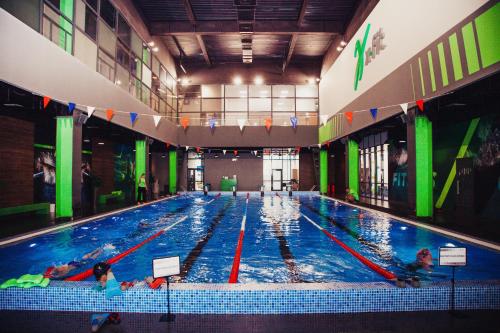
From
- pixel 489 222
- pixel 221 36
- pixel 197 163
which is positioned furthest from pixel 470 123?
pixel 197 163

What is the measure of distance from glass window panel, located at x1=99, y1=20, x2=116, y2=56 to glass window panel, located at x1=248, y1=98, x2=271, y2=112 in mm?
12932

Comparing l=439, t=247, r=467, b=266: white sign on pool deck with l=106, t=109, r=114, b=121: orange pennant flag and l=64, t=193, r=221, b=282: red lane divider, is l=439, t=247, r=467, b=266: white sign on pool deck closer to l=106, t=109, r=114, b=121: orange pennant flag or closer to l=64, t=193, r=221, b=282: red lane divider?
l=64, t=193, r=221, b=282: red lane divider

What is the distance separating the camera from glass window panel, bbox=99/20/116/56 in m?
11.9

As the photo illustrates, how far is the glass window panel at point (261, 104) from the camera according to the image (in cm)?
2448

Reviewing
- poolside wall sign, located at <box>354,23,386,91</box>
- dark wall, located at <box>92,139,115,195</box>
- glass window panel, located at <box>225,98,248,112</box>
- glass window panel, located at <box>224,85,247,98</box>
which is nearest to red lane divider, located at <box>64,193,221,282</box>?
dark wall, located at <box>92,139,115,195</box>

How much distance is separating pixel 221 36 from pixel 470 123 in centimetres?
1417

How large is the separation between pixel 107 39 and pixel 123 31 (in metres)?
2.01

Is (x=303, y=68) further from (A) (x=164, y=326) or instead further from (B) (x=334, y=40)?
(A) (x=164, y=326)

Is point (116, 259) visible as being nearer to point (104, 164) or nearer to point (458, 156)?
point (458, 156)

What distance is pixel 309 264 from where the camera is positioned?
5266 millimetres

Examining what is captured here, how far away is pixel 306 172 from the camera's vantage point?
25.7m

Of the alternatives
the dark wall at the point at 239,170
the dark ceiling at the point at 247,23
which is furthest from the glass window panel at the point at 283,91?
the dark wall at the point at 239,170

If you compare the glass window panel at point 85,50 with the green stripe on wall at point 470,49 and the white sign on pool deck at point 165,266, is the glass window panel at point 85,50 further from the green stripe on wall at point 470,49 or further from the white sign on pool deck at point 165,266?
the green stripe on wall at point 470,49

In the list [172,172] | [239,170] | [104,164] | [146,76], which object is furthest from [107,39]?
[239,170]
